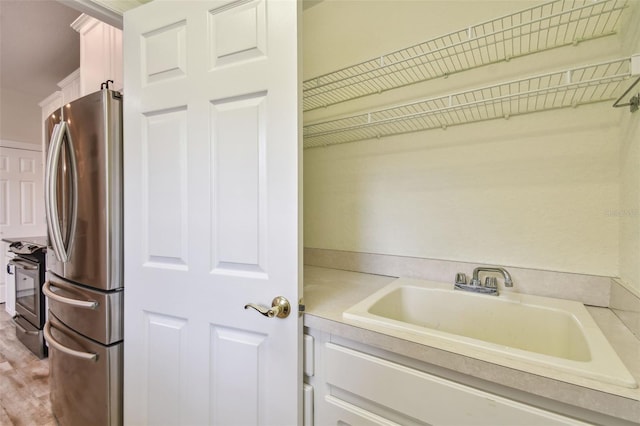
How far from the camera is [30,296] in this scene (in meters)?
2.45

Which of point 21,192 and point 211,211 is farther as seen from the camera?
point 21,192

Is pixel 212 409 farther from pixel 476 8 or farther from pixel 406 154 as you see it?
pixel 476 8

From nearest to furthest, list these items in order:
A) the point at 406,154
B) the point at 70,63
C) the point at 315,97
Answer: the point at 406,154 → the point at 315,97 → the point at 70,63

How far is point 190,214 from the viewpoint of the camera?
1056 millimetres

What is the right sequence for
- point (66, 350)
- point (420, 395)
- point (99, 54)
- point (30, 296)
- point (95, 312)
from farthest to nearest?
point (30, 296)
point (99, 54)
point (66, 350)
point (95, 312)
point (420, 395)

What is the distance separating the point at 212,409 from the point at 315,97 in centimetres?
158

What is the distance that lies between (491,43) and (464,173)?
0.52m

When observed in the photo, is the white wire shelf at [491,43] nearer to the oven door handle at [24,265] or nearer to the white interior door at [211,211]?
the white interior door at [211,211]

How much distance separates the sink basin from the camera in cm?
64

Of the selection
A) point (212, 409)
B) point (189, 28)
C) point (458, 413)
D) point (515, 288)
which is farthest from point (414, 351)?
point (189, 28)

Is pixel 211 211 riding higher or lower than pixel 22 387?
higher

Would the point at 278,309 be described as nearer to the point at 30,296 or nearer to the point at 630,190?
the point at 630,190

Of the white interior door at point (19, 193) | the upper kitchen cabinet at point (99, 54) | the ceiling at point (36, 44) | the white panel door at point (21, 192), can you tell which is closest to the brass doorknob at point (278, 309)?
the upper kitchen cabinet at point (99, 54)

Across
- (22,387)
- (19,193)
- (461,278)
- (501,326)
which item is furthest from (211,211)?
(19,193)
